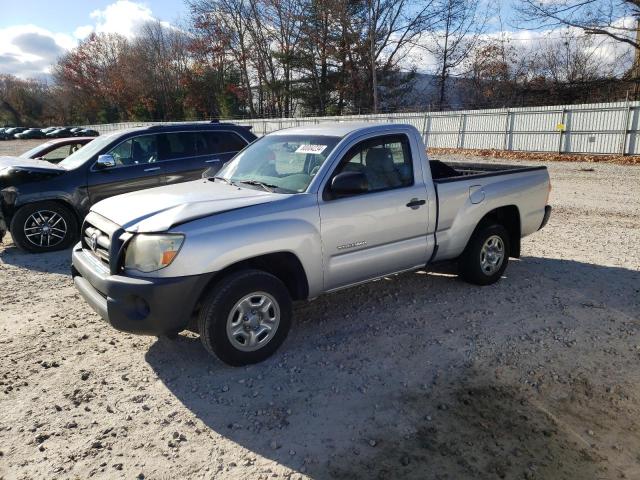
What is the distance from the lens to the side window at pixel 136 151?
7367mm

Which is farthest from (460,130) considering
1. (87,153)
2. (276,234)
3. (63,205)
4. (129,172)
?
(276,234)

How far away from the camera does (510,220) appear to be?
5.56 m

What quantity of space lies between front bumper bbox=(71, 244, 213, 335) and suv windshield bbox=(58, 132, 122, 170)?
4.55m

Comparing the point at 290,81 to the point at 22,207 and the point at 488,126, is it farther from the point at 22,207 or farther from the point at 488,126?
the point at 22,207

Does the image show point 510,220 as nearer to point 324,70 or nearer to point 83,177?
point 83,177

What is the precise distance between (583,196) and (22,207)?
11.3 meters

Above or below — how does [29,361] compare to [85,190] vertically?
below

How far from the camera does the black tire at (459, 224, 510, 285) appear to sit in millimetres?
5164

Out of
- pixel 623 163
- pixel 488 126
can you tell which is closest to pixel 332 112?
pixel 488 126

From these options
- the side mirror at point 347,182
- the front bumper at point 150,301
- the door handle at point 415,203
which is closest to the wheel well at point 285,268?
the front bumper at point 150,301

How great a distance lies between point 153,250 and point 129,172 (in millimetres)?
4580

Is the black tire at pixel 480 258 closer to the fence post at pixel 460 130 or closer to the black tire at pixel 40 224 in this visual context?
the black tire at pixel 40 224

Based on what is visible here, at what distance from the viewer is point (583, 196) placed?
431 inches

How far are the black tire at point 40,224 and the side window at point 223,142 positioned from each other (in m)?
2.50
